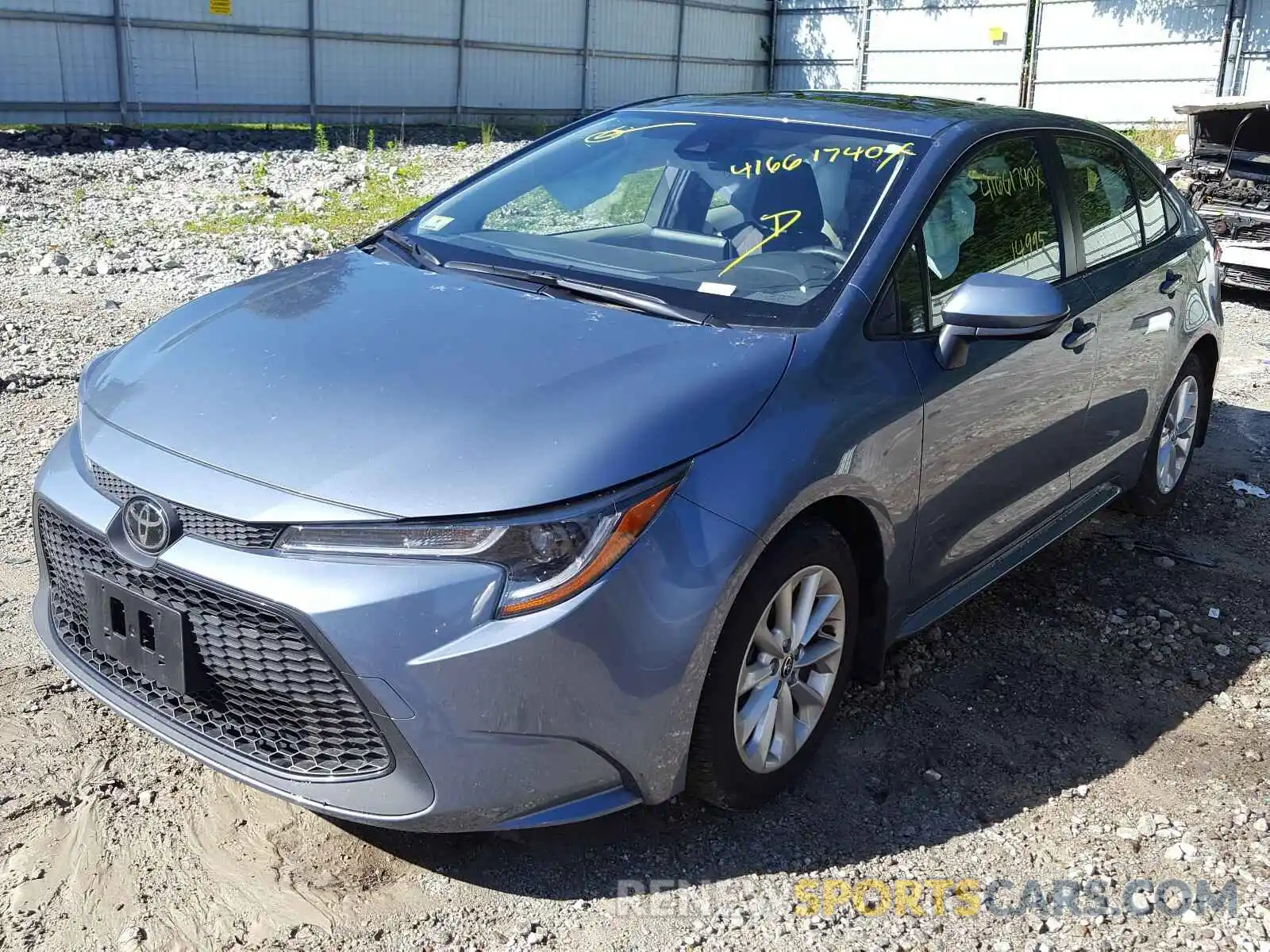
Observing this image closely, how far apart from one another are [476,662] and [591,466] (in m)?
0.44

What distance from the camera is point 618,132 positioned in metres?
4.06

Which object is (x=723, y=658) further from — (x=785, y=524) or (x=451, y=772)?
(x=451, y=772)

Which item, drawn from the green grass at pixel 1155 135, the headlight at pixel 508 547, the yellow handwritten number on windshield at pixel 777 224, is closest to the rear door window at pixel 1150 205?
the yellow handwritten number on windshield at pixel 777 224

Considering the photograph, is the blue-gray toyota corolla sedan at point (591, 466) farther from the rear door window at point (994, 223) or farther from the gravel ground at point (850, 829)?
the gravel ground at point (850, 829)

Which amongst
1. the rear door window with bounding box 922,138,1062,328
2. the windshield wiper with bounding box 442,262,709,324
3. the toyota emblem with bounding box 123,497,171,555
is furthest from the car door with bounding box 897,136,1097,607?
the toyota emblem with bounding box 123,497,171,555

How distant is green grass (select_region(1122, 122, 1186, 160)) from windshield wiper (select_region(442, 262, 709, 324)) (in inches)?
663

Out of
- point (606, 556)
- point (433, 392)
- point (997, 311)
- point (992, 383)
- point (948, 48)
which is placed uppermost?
point (948, 48)

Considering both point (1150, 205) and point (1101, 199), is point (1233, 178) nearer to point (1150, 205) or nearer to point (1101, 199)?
point (1150, 205)

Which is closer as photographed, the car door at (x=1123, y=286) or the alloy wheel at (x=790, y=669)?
the alloy wheel at (x=790, y=669)

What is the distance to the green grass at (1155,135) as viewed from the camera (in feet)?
61.7

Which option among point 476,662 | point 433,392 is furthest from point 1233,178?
point 476,662

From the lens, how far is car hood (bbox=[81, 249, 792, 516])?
2416mm

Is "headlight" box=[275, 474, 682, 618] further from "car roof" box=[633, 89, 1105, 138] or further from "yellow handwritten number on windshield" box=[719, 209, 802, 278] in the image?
"car roof" box=[633, 89, 1105, 138]

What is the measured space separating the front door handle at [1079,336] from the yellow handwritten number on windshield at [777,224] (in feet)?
3.29
